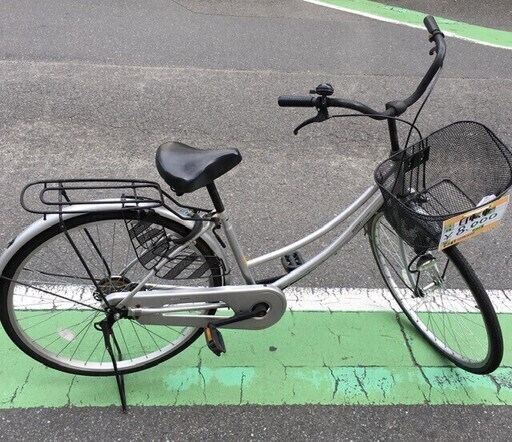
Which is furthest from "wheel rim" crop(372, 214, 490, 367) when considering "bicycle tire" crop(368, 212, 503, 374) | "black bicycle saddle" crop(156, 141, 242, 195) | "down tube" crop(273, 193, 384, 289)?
"black bicycle saddle" crop(156, 141, 242, 195)

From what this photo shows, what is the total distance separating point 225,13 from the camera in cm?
669

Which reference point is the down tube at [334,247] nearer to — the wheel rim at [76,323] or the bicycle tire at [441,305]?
the bicycle tire at [441,305]

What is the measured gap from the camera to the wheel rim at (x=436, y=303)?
8.00ft

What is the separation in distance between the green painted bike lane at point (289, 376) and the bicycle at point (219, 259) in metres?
0.10

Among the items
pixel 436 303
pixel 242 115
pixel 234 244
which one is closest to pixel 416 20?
pixel 242 115

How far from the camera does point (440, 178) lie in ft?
6.55

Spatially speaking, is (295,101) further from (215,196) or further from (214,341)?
(214,341)

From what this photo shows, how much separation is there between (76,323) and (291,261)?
1271mm

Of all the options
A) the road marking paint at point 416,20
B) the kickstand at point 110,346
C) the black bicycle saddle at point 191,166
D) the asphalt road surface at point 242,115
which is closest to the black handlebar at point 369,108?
the black bicycle saddle at point 191,166

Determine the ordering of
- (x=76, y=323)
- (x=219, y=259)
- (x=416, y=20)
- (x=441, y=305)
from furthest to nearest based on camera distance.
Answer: (x=416, y=20), (x=441, y=305), (x=76, y=323), (x=219, y=259)

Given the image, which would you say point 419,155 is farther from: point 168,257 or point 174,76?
point 174,76

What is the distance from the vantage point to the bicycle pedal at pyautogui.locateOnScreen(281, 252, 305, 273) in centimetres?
230

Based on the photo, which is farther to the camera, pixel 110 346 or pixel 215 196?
pixel 110 346

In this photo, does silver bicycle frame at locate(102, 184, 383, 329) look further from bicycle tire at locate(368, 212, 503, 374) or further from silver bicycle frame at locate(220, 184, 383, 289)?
bicycle tire at locate(368, 212, 503, 374)
